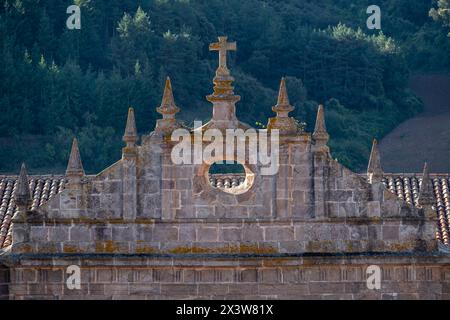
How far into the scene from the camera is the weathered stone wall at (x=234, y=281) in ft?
106

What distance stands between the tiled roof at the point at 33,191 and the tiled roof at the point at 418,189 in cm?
737

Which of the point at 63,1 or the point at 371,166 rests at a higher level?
the point at 63,1

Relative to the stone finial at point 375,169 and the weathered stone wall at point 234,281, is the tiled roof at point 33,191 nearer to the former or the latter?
the weathered stone wall at point 234,281

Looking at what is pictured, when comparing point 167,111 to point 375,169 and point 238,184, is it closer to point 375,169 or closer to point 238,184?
point 375,169

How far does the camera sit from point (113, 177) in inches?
1268

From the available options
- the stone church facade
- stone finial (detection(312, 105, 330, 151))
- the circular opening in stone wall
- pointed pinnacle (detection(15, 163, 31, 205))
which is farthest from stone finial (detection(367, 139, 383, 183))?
pointed pinnacle (detection(15, 163, 31, 205))

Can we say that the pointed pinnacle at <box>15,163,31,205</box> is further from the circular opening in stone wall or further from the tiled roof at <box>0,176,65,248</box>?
the tiled roof at <box>0,176,65,248</box>

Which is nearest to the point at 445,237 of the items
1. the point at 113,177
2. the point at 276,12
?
the point at 113,177

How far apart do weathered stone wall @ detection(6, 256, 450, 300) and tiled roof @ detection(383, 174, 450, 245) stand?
6.12m

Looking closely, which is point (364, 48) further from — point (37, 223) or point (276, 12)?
point (37, 223)

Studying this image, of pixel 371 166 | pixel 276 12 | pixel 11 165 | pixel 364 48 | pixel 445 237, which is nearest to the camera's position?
pixel 371 166

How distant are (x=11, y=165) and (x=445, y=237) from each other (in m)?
34.0

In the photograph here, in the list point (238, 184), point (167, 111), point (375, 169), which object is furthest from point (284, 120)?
point (238, 184)

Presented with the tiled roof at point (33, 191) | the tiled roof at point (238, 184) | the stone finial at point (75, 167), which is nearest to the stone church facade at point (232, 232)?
the stone finial at point (75, 167)
